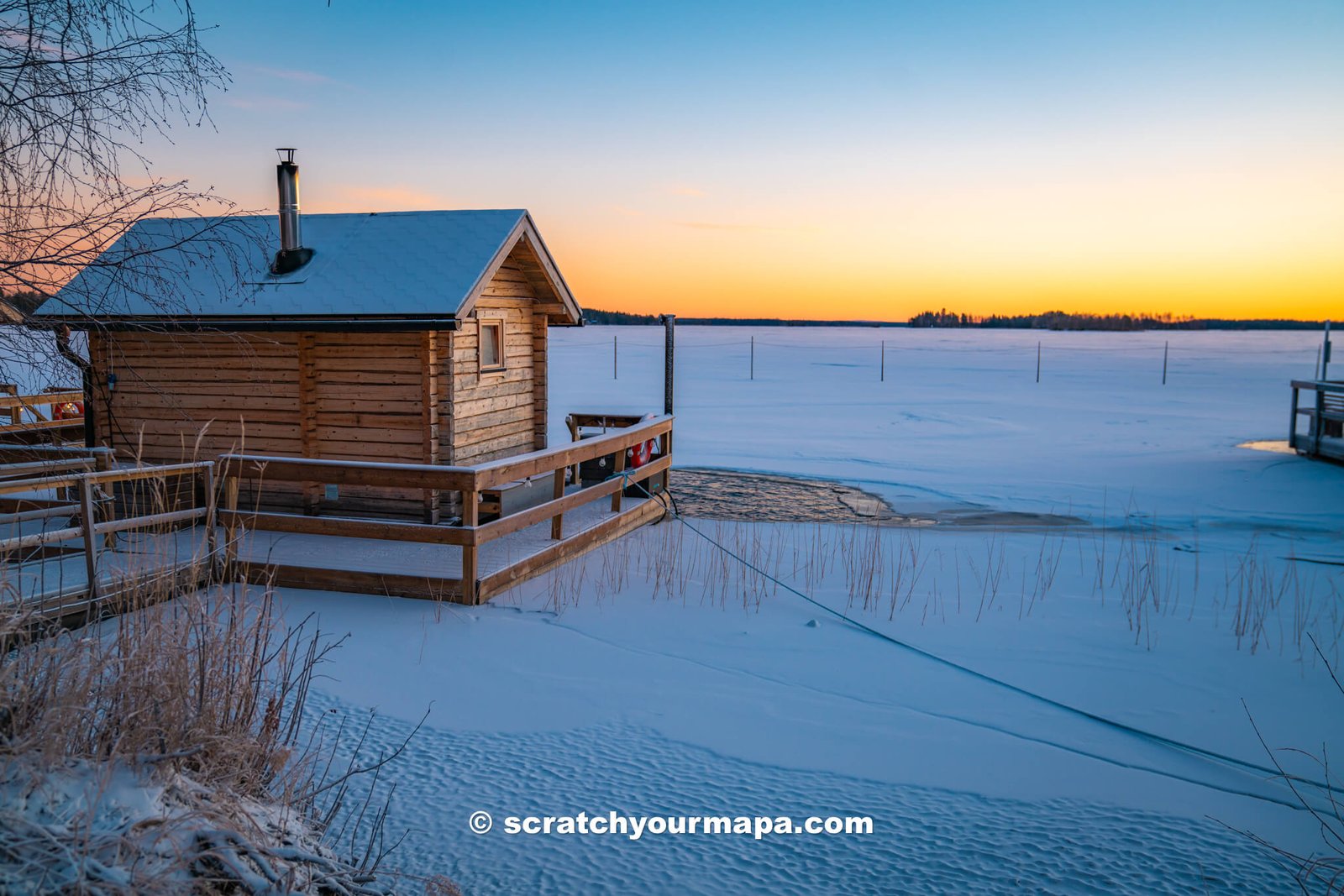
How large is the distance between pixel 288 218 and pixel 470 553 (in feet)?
21.8

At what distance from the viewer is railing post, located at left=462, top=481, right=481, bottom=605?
7.98 m

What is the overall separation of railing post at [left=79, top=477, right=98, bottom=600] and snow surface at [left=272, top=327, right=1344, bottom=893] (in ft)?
5.59

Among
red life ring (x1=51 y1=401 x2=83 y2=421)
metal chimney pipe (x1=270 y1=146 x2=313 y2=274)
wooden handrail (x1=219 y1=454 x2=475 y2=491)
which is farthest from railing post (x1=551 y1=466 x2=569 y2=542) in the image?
red life ring (x1=51 y1=401 x2=83 y2=421)

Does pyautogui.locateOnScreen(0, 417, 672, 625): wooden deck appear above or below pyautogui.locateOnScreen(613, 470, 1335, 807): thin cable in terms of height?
above

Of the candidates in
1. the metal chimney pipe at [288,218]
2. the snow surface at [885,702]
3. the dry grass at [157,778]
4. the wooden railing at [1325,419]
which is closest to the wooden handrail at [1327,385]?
the wooden railing at [1325,419]

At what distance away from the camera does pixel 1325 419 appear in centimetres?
1912

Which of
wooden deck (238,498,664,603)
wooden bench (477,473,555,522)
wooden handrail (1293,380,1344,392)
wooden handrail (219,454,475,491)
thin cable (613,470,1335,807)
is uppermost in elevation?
wooden handrail (1293,380,1344,392)

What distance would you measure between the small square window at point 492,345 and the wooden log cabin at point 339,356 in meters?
0.02

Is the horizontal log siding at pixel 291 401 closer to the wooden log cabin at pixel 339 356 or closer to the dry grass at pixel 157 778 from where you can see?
the wooden log cabin at pixel 339 356

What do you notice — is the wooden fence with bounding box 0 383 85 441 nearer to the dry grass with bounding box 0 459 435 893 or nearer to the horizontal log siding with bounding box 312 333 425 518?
the horizontal log siding with bounding box 312 333 425 518

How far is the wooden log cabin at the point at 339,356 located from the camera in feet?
36.4

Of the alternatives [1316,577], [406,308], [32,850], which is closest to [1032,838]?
[32,850]

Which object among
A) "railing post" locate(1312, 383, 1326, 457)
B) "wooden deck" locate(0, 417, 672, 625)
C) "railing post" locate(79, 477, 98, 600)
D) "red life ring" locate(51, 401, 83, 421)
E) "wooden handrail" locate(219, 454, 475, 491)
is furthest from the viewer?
"railing post" locate(1312, 383, 1326, 457)

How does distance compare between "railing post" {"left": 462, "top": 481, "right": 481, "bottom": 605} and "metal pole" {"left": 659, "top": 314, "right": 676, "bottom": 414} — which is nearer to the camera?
"railing post" {"left": 462, "top": 481, "right": 481, "bottom": 605}
